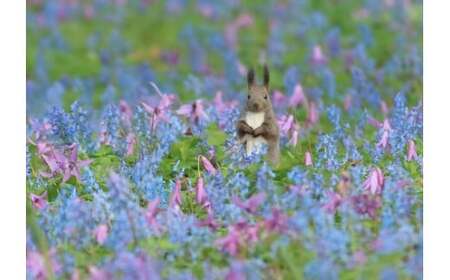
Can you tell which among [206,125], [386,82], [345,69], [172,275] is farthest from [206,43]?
[172,275]

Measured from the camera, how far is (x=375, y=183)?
4945mm

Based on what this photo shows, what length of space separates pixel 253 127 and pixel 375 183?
893 mm

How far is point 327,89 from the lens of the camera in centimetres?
914

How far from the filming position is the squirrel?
566cm

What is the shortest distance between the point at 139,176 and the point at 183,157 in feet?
2.53

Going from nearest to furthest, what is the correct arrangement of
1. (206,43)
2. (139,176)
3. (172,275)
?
1. (172,275)
2. (139,176)
3. (206,43)

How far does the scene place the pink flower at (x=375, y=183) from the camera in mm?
4938

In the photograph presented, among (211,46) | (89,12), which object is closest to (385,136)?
(211,46)

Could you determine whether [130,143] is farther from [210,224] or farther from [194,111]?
[210,224]

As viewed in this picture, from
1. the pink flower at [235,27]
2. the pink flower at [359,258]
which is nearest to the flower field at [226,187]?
the pink flower at [359,258]

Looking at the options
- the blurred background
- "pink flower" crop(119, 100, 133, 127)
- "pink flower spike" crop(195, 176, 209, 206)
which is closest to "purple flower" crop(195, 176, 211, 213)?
"pink flower spike" crop(195, 176, 209, 206)

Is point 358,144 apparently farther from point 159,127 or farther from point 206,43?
point 206,43

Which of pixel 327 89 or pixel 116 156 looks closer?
pixel 116 156

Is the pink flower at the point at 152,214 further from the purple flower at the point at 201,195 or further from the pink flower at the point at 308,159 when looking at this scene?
the pink flower at the point at 308,159
